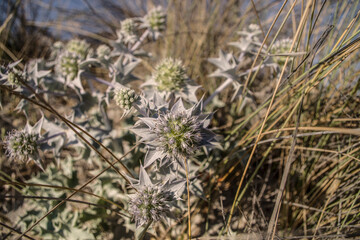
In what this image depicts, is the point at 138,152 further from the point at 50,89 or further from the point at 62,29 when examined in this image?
the point at 62,29

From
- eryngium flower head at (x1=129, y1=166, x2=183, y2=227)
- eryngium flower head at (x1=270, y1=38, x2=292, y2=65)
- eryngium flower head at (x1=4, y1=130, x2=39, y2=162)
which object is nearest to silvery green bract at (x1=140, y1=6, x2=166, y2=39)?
eryngium flower head at (x1=270, y1=38, x2=292, y2=65)

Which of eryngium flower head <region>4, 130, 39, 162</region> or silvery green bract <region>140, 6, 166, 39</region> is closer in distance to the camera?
eryngium flower head <region>4, 130, 39, 162</region>

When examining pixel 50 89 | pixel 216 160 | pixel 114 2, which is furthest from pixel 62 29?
pixel 216 160

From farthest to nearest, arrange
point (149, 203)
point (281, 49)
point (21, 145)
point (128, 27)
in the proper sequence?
point (128, 27), point (281, 49), point (21, 145), point (149, 203)

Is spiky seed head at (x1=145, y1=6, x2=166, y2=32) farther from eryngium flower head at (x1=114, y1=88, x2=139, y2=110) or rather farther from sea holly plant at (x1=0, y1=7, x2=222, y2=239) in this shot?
eryngium flower head at (x1=114, y1=88, x2=139, y2=110)

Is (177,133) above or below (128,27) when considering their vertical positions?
below

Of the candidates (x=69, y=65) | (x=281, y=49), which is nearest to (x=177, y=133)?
(x=69, y=65)

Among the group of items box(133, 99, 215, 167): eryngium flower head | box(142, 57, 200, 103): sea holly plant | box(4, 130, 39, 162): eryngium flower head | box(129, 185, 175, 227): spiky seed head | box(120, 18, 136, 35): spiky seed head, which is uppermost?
box(120, 18, 136, 35): spiky seed head

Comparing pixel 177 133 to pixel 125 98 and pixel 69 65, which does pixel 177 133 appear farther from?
pixel 69 65
